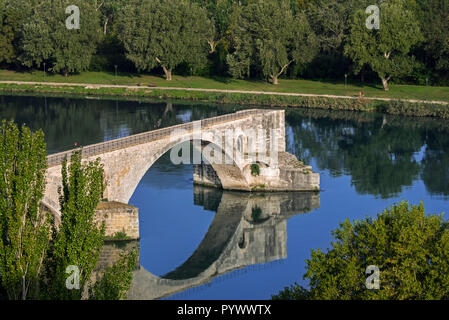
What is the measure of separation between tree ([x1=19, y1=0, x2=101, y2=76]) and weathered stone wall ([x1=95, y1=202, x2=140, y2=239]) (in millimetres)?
66835

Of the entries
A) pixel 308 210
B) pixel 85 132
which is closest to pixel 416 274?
pixel 308 210

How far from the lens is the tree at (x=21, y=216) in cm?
2769

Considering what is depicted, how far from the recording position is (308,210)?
171ft

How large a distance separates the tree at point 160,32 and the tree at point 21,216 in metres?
74.9

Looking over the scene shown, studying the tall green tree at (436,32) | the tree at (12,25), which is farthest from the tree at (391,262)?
the tree at (12,25)

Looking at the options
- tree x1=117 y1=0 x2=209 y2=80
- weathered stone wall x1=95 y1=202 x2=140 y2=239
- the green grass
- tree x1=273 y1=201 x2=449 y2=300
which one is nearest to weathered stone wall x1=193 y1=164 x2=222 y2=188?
weathered stone wall x1=95 y1=202 x2=140 y2=239

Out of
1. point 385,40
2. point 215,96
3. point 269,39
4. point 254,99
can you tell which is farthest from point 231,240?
point 269,39

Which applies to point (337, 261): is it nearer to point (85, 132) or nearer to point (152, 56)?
point (85, 132)

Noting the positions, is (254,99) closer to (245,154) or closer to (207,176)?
(207,176)

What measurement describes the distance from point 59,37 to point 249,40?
26197 millimetres

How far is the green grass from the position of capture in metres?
96.1

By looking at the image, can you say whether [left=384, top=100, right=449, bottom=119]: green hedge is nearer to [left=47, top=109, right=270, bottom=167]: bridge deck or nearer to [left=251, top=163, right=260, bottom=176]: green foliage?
[left=251, top=163, right=260, bottom=176]: green foliage

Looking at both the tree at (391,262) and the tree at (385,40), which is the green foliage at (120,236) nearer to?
the tree at (391,262)

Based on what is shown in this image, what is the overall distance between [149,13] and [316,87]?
24.6 metres
